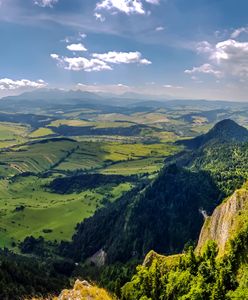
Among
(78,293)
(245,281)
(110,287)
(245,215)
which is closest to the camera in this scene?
(245,281)

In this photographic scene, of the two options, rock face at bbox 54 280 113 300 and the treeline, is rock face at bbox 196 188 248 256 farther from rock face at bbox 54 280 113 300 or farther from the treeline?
rock face at bbox 54 280 113 300

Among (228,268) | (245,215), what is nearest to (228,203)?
(245,215)

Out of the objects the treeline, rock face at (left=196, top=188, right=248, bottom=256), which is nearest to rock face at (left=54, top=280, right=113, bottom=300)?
the treeline

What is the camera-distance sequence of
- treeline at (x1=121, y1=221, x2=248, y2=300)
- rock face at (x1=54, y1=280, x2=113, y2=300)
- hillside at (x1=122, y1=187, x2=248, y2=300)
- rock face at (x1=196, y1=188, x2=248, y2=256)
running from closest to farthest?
1. treeline at (x1=121, y1=221, x2=248, y2=300)
2. hillside at (x1=122, y1=187, x2=248, y2=300)
3. rock face at (x1=54, y1=280, x2=113, y2=300)
4. rock face at (x1=196, y1=188, x2=248, y2=256)

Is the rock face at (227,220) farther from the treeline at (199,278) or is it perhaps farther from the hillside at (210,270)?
the treeline at (199,278)

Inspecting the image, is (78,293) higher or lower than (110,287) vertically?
higher

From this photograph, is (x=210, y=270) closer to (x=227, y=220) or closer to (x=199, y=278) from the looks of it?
(x=199, y=278)

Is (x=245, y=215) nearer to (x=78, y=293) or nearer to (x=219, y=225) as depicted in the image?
(x=219, y=225)

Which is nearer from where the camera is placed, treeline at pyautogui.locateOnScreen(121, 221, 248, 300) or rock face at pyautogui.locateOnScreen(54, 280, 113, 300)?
treeline at pyautogui.locateOnScreen(121, 221, 248, 300)
